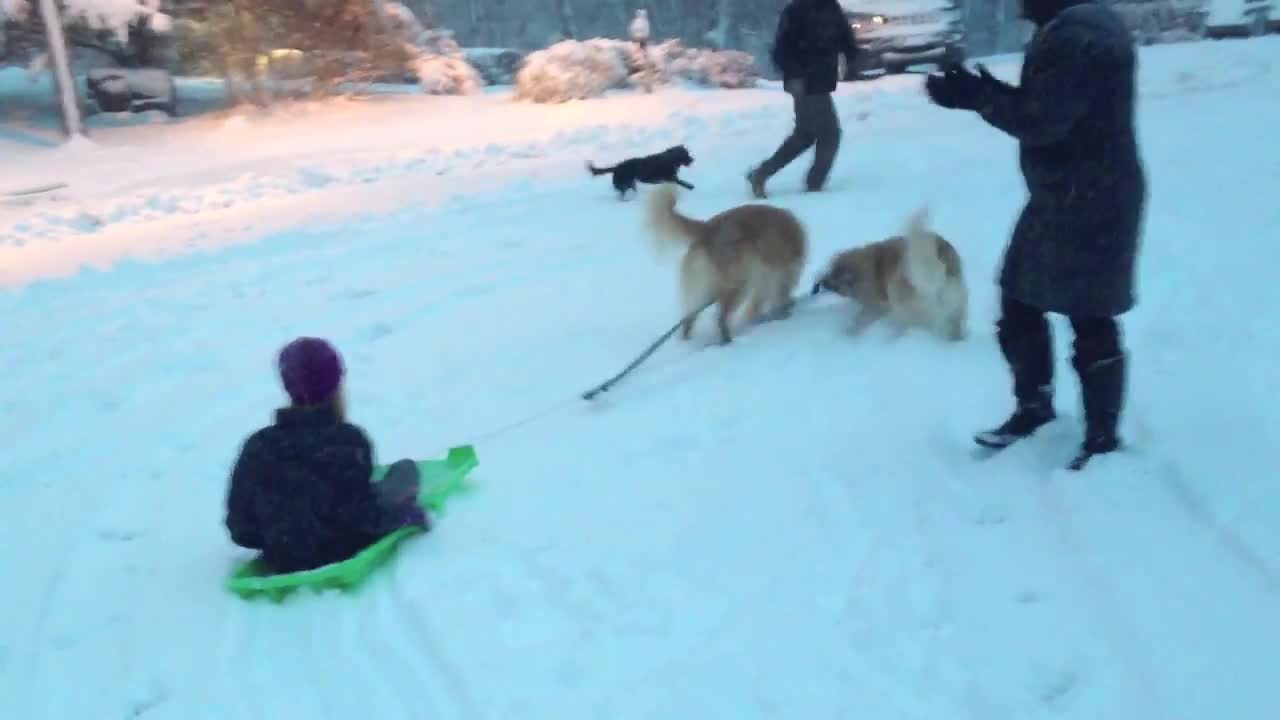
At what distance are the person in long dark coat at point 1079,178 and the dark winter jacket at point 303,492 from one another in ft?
7.25

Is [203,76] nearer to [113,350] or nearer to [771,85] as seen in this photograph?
[771,85]

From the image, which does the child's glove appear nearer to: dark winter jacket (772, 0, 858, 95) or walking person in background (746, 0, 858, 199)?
walking person in background (746, 0, 858, 199)

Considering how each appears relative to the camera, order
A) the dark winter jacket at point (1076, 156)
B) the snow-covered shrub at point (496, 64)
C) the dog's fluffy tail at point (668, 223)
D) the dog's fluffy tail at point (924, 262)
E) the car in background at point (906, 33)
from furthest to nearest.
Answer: the snow-covered shrub at point (496, 64) < the car in background at point (906, 33) < the dog's fluffy tail at point (668, 223) < the dog's fluffy tail at point (924, 262) < the dark winter jacket at point (1076, 156)

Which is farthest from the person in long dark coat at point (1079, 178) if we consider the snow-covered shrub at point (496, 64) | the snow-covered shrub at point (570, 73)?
the snow-covered shrub at point (496, 64)

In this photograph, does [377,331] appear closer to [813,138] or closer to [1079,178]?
[1079,178]

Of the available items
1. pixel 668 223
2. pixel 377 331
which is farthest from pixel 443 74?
pixel 668 223

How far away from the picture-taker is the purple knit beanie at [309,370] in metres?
3.54

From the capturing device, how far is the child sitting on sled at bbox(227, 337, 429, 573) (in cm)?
354

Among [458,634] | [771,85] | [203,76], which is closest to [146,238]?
[458,634]

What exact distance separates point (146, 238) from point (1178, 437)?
807cm

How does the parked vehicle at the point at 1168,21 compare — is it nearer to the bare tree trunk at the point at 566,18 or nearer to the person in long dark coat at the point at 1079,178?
the person in long dark coat at the point at 1079,178

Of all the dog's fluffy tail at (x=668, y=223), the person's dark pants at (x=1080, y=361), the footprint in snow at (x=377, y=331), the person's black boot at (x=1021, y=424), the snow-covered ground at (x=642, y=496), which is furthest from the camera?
the footprint in snow at (x=377, y=331)

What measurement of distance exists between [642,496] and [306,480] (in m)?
1.20

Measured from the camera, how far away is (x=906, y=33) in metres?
18.4
